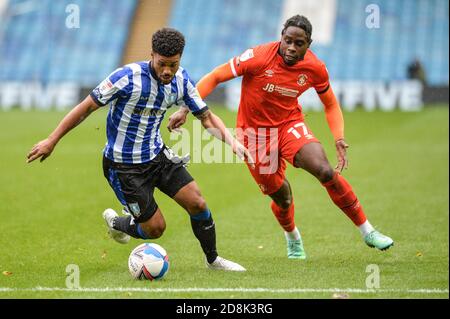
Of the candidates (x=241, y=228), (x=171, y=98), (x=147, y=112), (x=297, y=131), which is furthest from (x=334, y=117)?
(x=241, y=228)

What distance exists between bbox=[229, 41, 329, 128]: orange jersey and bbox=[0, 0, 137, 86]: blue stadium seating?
23.7 meters

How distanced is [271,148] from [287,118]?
0.35 metres

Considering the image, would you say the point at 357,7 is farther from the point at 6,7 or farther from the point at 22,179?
the point at 22,179

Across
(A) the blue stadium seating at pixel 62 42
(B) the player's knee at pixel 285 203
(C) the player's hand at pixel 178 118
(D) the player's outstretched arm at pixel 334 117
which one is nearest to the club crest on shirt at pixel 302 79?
(D) the player's outstretched arm at pixel 334 117

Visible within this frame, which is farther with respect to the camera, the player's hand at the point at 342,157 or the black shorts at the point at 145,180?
the player's hand at the point at 342,157

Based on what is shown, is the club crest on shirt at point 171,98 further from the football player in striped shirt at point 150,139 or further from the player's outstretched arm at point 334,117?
the player's outstretched arm at point 334,117

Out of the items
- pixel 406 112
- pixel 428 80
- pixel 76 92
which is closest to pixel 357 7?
pixel 428 80

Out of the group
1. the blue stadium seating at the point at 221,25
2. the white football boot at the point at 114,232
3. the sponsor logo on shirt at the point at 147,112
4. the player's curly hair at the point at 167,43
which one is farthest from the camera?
the blue stadium seating at the point at 221,25

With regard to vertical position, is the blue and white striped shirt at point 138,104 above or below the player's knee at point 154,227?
above

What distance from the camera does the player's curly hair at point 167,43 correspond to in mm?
7211

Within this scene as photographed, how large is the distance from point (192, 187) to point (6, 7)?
29606 mm

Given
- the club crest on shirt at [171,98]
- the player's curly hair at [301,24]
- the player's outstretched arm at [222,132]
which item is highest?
the player's curly hair at [301,24]

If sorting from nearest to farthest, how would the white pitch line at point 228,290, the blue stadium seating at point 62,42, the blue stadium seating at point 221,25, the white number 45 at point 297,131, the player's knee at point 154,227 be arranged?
the white pitch line at point 228,290 → the player's knee at point 154,227 → the white number 45 at point 297,131 → the blue stadium seating at point 62,42 → the blue stadium seating at point 221,25

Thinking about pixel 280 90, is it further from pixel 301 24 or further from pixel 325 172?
pixel 325 172
